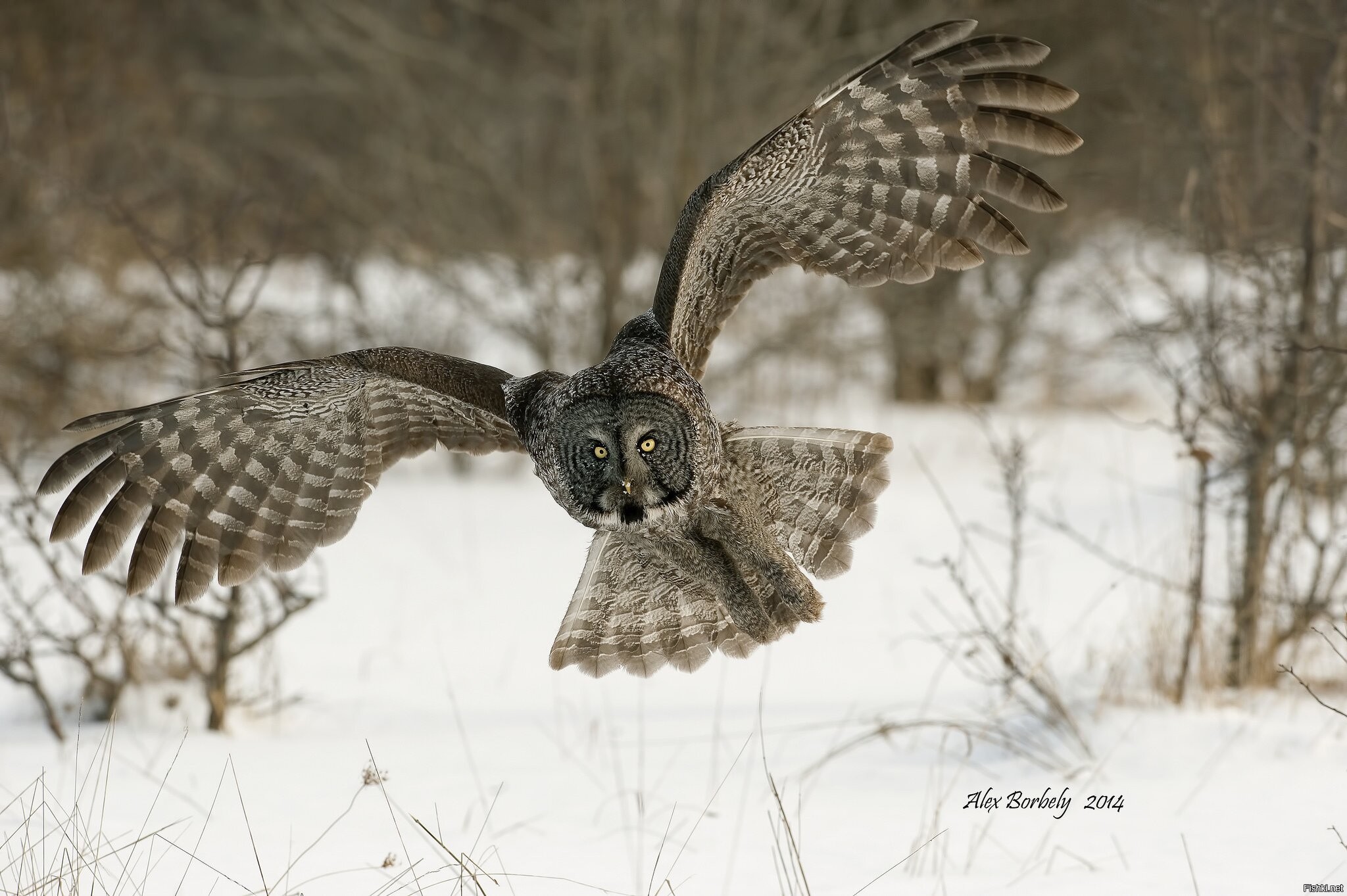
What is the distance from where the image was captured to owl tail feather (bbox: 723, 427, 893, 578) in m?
3.90

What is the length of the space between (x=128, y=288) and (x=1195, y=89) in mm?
9719

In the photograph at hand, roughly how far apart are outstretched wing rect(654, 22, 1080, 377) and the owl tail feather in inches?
15.7

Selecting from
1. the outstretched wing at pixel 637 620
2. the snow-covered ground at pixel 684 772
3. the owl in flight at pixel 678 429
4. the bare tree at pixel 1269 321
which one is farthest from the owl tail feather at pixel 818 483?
the bare tree at pixel 1269 321

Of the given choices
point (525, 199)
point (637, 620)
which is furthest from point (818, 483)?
point (525, 199)

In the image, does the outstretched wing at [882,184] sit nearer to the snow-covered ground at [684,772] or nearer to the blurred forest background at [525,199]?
the snow-covered ground at [684,772]

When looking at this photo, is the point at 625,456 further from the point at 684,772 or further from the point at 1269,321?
the point at 1269,321

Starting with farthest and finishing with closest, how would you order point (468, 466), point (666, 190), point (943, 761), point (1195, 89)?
point (468, 466) < point (666, 190) < point (1195, 89) < point (943, 761)

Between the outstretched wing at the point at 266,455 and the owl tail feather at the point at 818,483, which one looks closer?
the outstretched wing at the point at 266,455

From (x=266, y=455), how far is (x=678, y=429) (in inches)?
58.3

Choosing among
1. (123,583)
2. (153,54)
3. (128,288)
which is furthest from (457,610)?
(153,54)

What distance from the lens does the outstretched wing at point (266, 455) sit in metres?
3.69

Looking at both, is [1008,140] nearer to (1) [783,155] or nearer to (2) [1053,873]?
(1) [783,155]

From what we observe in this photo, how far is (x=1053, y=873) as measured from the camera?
3.42 metres

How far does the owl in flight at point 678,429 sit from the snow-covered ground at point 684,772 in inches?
23.2
